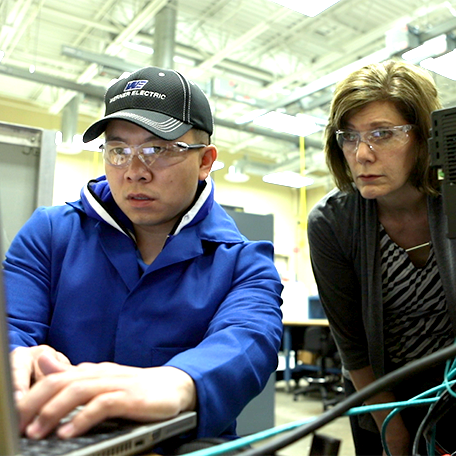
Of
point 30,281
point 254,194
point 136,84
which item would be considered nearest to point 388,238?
point 136,84

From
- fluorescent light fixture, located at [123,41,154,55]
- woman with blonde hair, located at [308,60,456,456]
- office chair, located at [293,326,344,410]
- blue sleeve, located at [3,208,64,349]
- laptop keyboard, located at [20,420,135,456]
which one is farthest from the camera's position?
fluorescent light fixture, located at [123,41,154,55]

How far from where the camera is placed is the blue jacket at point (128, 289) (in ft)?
2.84

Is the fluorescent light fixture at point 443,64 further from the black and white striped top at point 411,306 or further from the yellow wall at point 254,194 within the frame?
the yellow wall at point 254,194

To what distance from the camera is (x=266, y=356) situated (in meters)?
0.78

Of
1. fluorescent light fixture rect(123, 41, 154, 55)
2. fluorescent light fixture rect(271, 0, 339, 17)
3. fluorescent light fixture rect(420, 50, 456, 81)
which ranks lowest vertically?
fluorescent light fixture rect(420, 50, 456, 81)

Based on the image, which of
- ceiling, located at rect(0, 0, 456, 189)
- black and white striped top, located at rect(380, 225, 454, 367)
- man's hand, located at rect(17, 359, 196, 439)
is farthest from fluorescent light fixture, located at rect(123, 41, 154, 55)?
man's hand, located at rect(17, 359, 196, 439)

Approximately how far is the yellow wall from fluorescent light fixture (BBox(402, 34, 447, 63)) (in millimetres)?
3924

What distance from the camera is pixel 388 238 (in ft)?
3.58

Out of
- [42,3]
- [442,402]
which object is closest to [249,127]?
[42,3]

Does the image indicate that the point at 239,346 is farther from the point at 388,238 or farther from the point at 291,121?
the point at 291,121

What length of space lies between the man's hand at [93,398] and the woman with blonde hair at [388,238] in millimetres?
632

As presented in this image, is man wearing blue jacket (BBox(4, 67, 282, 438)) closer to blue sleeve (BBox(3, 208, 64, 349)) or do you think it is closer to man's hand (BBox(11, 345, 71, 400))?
blue sleeve (BBox(3, 208, 64, 349))

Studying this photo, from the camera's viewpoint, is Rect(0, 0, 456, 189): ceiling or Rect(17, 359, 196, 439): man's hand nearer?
Rect(17, 359, 196, 439): man's hand

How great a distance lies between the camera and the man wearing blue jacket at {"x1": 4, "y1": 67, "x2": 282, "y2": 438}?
0.87 metres
